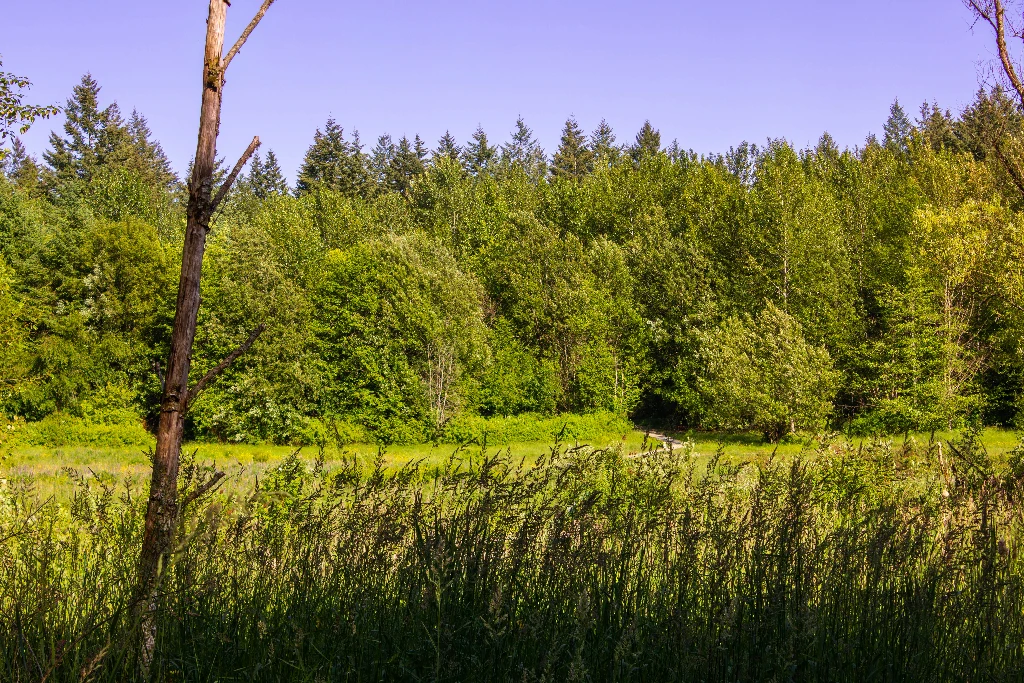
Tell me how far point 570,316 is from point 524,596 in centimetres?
3495

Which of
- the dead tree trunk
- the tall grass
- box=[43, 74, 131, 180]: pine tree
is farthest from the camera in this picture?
box=[43, 74, 131, 180]: pine tree

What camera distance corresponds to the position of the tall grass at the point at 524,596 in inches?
113

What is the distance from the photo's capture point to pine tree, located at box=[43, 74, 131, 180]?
186 ft

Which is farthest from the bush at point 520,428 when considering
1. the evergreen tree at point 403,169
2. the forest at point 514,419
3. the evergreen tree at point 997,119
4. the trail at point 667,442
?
the evergreen tree at point 403,169

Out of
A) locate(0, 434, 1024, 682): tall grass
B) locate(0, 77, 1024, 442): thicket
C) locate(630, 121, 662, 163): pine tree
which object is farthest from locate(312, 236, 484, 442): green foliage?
locate(630, 121, 662, 163): pine tree

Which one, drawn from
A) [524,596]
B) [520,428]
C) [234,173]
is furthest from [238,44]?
[520,428]

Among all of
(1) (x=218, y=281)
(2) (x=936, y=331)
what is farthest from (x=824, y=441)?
(1) (x=218, y=281)

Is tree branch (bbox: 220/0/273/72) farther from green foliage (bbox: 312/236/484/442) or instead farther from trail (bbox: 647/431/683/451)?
green foliage (bbox: 312/236/484/442)

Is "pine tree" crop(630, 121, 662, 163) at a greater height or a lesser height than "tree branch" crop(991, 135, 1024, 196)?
greater

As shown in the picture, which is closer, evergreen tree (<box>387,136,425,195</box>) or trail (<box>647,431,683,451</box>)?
trail (<box>647,431,683,451</box>)

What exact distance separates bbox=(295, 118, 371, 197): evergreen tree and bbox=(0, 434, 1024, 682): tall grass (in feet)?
199

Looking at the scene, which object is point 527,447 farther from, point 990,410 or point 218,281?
point 990,410

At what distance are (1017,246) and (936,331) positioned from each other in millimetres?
4199

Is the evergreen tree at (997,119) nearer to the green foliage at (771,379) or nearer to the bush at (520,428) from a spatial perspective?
the green foliage at (771,379)
